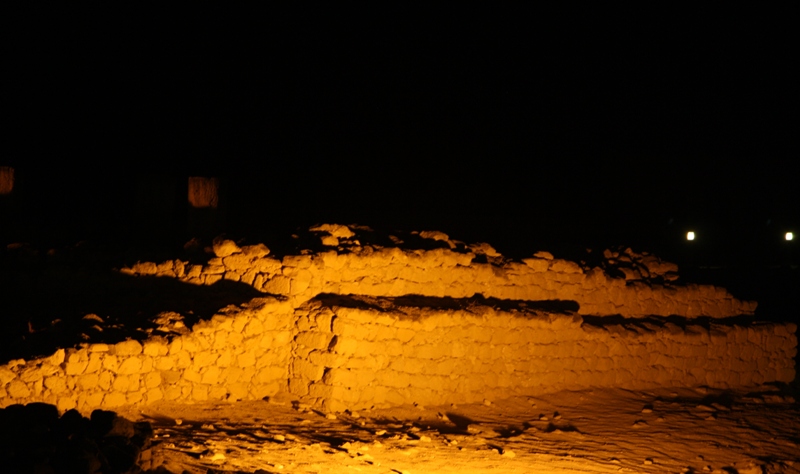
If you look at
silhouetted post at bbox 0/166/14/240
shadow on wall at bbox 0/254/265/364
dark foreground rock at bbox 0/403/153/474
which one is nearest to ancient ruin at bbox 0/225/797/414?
shadow on wall at bbox 0/254/265/364

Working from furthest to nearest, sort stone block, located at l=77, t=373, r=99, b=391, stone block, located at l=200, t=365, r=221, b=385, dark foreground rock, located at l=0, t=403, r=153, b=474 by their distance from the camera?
stone block, located at l=200, t=365, r=221, b=385, stone block, located at l=77, t=373, r=99, b=391, dark foreground rock, located at l=0, t=403, r=153, b=474

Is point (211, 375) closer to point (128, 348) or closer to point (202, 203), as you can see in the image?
point (128, 348)

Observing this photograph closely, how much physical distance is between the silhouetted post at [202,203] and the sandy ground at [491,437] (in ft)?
10.5

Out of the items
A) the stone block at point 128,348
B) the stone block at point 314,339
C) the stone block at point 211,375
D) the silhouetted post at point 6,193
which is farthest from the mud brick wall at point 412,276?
the silhouetted post at point 6,193

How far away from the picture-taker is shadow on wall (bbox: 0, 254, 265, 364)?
6.97 meters

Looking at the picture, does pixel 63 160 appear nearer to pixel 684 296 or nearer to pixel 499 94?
pixel 499 94

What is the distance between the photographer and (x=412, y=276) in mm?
8516

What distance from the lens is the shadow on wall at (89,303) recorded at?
22.9ft

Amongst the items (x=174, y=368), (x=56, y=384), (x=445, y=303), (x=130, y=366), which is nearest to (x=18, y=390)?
(x=56, y=384)

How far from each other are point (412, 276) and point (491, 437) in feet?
6.65

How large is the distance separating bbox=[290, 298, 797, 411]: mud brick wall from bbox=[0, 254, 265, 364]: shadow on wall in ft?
3.44

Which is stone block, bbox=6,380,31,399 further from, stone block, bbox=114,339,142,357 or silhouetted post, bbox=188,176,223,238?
silhouetted post, bbox=188,176,223,238

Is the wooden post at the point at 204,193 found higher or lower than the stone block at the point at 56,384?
higher

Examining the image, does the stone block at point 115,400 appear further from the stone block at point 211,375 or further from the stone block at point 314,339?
the stone block at point 314,339
